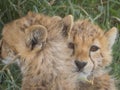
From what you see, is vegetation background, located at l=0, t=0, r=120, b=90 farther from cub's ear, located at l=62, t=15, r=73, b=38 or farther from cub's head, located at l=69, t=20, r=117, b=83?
cub's ear, located at l=62, t=15, r=73, b=38

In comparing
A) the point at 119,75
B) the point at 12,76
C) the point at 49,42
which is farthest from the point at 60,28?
the point at 119,75

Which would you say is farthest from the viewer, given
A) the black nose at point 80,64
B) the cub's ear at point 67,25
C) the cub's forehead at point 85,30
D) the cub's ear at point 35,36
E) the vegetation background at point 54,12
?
the vegetation background at point 54,12

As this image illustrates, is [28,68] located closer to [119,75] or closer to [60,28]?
[60,28]

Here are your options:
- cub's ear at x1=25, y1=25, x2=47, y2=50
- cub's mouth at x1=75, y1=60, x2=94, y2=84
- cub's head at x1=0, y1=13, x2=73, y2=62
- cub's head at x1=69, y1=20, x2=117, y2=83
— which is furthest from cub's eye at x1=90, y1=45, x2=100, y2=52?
cub's ear at x1=25, y1=25, x2=47, y2=50

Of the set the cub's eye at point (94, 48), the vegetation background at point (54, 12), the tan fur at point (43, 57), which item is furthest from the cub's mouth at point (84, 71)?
the vegetation background at point (54, 12)

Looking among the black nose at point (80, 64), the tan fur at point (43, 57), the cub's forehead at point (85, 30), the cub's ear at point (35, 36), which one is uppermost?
the cub's ear at point (35, 36)

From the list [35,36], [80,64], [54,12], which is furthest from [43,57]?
[54,12]

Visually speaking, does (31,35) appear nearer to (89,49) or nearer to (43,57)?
(43,57)

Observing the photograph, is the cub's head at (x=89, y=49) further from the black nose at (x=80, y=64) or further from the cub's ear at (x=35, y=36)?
the cub's ear at (x=35, y=36)

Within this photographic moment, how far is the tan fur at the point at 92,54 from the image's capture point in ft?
15.8

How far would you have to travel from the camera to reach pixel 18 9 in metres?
5.77

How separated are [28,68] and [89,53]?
0.69m

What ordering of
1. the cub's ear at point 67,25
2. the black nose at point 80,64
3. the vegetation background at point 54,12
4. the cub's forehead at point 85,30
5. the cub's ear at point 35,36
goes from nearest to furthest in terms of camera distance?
the cub's ear at point 35,36, the cub's ear at point 67,25, the black nose at point 80,64, the cub's forehead at point 85,30, the vegetation background at point 54,12

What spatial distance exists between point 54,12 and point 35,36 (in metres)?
1.60
